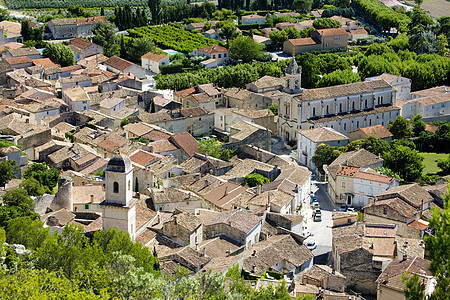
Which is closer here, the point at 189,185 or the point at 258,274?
the point at 258,274

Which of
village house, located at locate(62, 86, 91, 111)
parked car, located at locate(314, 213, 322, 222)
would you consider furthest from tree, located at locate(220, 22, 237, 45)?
parked car, located at locate(314, 213, 322, 222)

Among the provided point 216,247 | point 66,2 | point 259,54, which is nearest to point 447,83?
point 259,54

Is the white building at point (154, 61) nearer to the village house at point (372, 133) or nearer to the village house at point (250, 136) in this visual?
the village house at point (250, 136)

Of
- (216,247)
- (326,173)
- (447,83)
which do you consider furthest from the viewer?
(447,83)

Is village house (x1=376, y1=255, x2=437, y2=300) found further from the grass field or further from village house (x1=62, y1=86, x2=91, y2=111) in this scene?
village house (x1=62, y1=86, x2=91, y2=111)

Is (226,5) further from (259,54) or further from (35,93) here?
(35,93)

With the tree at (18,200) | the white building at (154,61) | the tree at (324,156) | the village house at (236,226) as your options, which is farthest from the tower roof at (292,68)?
the tree at (18,200)

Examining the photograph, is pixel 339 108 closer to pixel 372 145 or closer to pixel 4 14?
pixel 372 145
